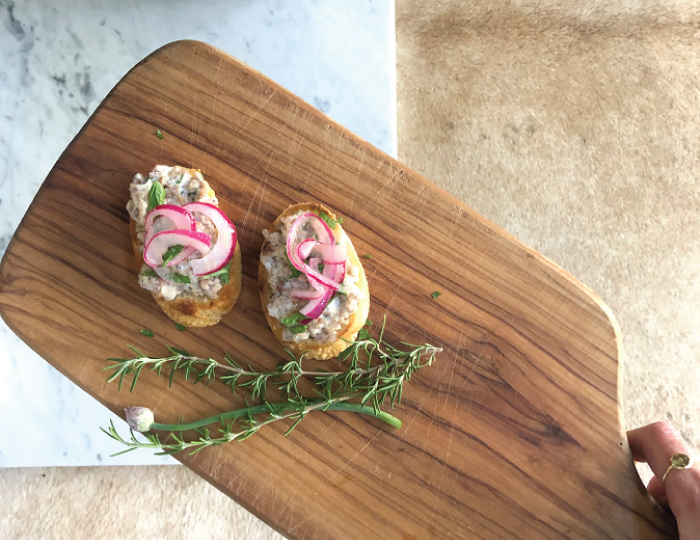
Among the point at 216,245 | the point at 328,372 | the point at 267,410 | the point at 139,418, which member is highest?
the point at 216,245

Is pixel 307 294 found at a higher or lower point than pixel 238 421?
higher

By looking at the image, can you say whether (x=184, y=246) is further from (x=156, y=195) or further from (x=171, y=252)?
(x=156, y=195)

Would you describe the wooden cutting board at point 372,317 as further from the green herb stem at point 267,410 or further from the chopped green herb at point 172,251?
the chopped green herb at point 172,251

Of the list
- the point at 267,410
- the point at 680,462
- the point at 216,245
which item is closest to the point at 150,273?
the point at 216,245

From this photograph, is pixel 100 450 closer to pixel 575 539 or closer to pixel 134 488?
pixel 134 488

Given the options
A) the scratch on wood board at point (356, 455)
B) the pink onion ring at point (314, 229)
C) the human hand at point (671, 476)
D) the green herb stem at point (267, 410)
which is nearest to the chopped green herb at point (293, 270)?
the pink onion ring at point (314, 229)

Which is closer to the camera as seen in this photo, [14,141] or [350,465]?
[350,465]

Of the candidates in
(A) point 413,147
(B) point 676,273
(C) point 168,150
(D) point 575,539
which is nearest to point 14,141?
(C) point 168,150
